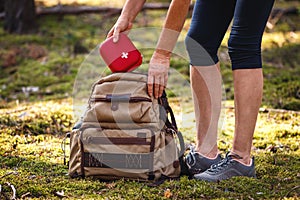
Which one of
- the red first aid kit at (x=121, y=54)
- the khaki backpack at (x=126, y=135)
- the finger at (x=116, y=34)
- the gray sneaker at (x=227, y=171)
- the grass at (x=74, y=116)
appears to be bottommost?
the grass at (x=74, y=116)

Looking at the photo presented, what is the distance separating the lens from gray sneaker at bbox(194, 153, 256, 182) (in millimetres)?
2699

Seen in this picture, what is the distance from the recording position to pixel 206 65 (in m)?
2.92

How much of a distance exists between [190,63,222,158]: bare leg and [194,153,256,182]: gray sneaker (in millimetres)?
216

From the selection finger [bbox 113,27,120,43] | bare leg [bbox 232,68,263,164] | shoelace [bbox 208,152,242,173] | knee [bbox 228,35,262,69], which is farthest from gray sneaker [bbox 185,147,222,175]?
finger [bbox 113,27,120,43]

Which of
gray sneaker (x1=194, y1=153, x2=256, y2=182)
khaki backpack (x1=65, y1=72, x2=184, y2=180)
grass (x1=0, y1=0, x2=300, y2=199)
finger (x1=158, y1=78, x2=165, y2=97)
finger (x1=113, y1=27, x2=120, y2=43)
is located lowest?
grass (x1=0, y1=0, x2=300, y2=199)

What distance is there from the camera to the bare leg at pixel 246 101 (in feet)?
8.63

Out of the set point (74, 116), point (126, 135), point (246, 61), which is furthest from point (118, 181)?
point (74, 116)

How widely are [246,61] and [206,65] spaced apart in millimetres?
346

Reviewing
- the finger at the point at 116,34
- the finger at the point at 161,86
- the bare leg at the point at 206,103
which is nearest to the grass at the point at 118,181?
the bare leg at the point at 206,103

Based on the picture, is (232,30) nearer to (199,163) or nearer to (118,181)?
(199,163)

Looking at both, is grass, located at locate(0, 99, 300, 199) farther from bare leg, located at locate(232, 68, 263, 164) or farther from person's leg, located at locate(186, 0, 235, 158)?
person's leg, located at locate(186, 0, 235, 158)

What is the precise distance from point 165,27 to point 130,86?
0.39 meters

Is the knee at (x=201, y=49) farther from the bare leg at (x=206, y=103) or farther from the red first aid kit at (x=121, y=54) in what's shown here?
the red first aid kit at (x=121, y=54)

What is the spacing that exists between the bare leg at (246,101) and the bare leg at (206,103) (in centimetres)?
27
